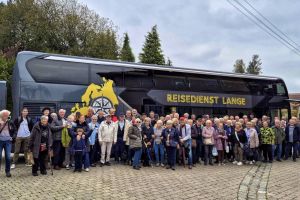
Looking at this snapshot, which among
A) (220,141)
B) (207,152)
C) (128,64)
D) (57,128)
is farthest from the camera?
(128,64)

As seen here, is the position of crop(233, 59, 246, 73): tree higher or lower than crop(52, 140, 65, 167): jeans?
higher

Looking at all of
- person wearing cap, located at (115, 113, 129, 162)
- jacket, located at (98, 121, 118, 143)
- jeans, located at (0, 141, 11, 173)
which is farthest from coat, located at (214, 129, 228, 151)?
jeans, located at (0, 141, 11, 173)

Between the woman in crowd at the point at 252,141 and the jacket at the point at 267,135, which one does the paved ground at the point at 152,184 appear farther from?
the jacket at the point at 267,135

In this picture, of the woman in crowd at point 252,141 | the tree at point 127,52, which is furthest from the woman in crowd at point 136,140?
the tree at point 127,52

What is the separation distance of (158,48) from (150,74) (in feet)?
111

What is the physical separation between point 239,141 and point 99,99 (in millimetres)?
5510

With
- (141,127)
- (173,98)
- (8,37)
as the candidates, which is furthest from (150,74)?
(8,37)

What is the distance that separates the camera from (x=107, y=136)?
475 inches

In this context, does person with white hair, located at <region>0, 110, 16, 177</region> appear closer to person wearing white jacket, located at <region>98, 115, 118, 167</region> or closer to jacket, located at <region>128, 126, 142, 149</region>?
person wearing white jacket, located at <region>98, 115, 118, 167</region>

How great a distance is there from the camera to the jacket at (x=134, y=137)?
1189cm

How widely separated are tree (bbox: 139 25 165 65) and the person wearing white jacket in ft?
120

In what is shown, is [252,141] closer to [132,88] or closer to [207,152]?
[207,152]

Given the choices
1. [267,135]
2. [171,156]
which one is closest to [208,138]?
[171,156]

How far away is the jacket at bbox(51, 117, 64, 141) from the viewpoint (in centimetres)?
1075
